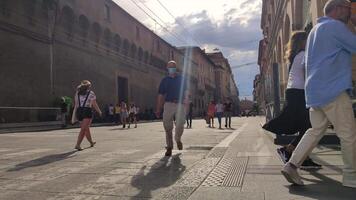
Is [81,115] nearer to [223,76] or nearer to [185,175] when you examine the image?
[185,175]

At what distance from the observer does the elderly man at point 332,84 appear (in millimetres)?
4484

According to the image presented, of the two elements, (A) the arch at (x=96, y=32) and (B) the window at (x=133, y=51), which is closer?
(A) the arch at (x=96, y=32)

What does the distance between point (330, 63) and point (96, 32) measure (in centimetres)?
3636

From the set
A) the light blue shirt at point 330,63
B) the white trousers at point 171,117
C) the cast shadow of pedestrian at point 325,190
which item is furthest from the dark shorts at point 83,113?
the light blue shirt at point 330,63

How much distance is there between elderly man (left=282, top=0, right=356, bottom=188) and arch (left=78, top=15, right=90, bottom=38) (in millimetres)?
33116

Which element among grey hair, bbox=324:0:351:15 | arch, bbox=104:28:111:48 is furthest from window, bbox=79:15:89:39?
grey hair, bbox=324:0:351:15

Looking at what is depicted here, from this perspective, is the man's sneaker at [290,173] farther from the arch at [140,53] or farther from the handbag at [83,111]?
the arch at [140,53]

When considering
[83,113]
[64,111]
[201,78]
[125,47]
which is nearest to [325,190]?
[83,113]

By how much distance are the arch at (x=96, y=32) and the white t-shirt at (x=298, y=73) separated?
34.2 meters

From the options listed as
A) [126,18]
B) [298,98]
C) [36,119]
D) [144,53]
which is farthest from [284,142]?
[144,53]

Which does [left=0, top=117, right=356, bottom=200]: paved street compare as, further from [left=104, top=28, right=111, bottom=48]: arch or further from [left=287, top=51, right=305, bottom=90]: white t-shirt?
[left=104, top=28, right=111, bottom=48]: arch

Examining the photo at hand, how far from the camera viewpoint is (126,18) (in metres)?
47.1

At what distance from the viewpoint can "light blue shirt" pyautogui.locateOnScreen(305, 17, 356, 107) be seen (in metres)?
4.50

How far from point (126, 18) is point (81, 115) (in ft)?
125
